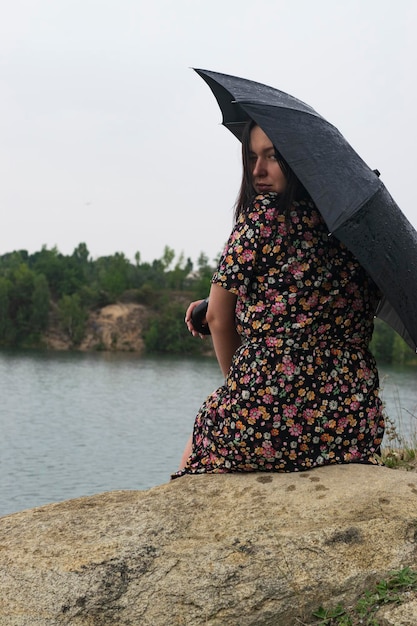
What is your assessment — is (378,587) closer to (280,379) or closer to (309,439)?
(309,439)

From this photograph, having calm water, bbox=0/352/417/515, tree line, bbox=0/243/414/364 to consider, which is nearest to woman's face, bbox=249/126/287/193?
calm water, bbox=0/352/417/515

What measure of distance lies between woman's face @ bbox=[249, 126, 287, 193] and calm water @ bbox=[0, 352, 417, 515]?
3419 millimetres

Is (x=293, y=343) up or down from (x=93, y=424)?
up

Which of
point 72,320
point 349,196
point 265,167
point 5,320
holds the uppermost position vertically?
point 265,167

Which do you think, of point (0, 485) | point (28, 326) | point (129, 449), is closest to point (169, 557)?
point (0, 485)

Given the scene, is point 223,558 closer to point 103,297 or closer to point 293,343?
point 293,343

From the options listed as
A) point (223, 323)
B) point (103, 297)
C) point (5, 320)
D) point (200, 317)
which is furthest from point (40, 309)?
point (223, 323)

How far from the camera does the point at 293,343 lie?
3129 millimetres

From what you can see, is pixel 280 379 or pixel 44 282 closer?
pixel 280 379

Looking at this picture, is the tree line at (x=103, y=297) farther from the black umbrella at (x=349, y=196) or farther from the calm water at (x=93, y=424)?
the black umbrella at (x=349, y=196)

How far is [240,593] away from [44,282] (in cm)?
7597

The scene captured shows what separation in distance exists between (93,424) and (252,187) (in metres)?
23.7

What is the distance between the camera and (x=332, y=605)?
2.77m

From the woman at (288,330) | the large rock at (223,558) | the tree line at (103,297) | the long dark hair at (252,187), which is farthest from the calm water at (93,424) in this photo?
the tree line at (103,297)
